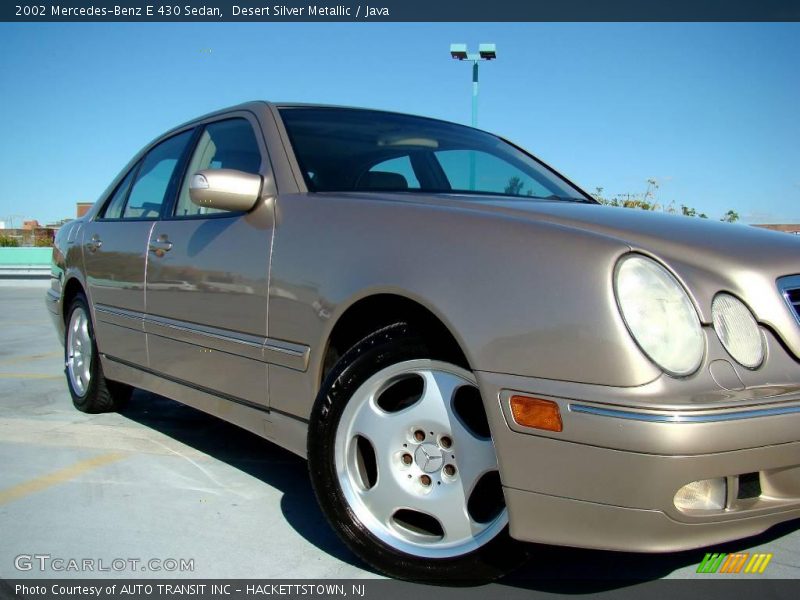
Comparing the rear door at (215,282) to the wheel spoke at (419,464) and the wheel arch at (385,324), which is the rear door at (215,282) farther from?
the wheel spoke at (419,464)

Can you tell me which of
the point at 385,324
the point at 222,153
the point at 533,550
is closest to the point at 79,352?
the point at 222,153

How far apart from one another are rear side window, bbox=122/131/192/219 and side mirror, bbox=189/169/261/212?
1.03 meters

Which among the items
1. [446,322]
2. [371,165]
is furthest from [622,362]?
[371,165]

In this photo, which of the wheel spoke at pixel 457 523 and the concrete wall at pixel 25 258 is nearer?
the wheel spoke at pixel 457 523

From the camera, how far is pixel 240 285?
297 centimetres

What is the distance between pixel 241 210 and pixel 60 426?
2.12 m

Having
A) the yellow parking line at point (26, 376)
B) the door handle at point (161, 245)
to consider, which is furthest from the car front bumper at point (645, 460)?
the yellow parking line at point (26, 376)

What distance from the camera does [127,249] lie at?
3.98 metres

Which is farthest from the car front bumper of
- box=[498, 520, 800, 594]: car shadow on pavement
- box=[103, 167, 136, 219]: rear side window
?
box=[103, 167, 136, 219]: rear side window

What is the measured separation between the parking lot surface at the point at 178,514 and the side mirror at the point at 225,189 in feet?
3.79

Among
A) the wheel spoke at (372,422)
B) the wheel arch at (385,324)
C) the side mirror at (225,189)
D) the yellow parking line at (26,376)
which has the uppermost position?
the side mirror at (225,189)

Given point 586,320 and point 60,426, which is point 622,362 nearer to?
point 586,320

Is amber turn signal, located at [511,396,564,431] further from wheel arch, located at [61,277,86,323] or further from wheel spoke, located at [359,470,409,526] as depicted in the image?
wheel arch, located at [61,277,86,323]

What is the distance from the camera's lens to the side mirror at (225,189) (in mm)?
2910
